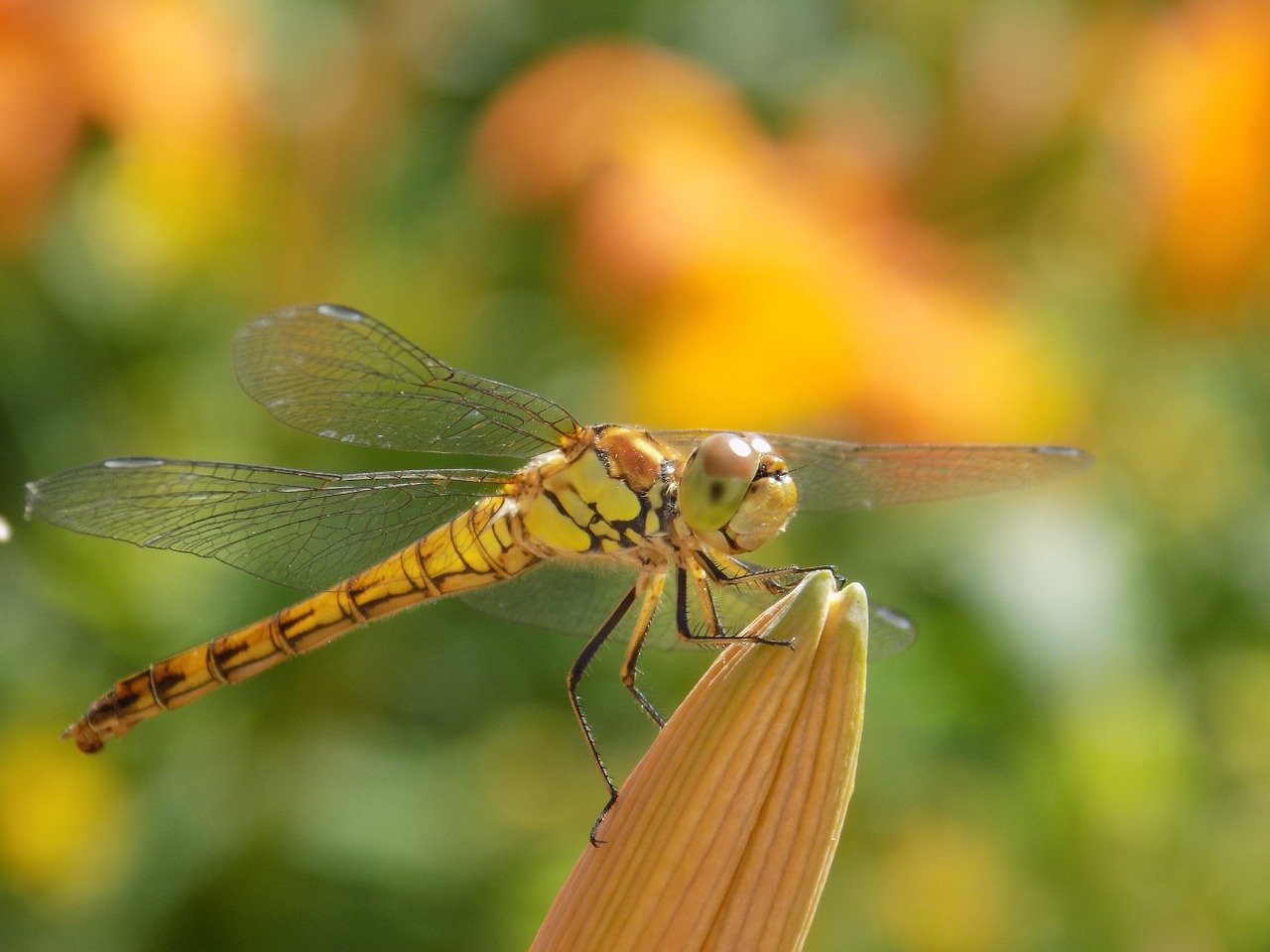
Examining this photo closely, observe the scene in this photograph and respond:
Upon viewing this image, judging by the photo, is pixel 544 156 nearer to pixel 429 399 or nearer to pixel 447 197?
pixel 447 197

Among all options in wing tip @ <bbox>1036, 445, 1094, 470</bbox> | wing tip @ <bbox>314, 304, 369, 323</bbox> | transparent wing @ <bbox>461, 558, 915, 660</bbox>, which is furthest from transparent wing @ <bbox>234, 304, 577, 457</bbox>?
wing tip @ <bbox>1036, 445, 1094, 470</bbox>

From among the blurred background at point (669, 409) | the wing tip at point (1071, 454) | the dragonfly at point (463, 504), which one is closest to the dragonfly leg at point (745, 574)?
the dragonfly at point (463, 504)

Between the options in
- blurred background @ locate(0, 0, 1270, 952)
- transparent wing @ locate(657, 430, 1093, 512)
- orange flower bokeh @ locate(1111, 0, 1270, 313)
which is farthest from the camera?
orange flower bokeh @ locate(1111, 0, 1270, 313)

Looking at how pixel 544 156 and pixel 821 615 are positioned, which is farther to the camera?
pixel 544 156

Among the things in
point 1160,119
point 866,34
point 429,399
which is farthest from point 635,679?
point 866,34

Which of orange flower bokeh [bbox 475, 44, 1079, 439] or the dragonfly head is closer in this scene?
the dragonfly head

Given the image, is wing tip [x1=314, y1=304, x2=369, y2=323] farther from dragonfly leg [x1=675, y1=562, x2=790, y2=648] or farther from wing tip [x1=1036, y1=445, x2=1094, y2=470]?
wing tip [x1=1036, y1=445, x2=1094, y2=470]
